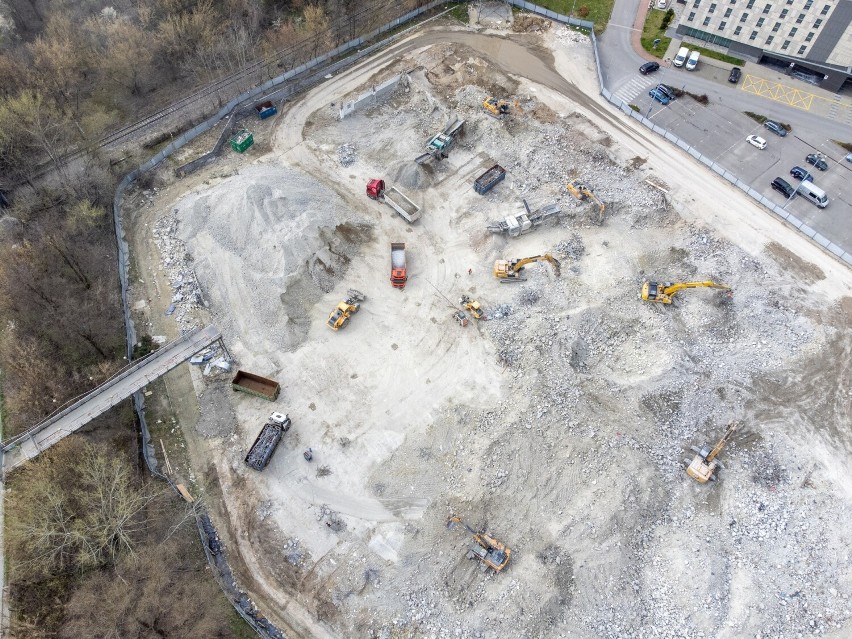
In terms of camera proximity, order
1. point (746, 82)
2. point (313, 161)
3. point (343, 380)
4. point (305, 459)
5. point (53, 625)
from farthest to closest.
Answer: point (746, 82)
point (313, 161)
point (343, 380)
point (305, 459)
point (53, 625)

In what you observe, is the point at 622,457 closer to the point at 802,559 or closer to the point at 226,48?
the point at 802,559

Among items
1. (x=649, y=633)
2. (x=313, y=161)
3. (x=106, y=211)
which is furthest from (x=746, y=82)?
(x=106, y=211)

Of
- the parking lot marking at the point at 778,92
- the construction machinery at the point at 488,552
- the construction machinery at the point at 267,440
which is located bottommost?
the construction machinery at the point at 267,440

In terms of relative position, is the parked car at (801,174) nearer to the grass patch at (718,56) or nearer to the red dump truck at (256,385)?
the grass patch at (718,56)

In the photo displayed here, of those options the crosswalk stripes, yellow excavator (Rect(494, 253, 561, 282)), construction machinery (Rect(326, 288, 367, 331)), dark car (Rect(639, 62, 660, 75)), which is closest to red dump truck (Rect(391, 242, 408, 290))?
construction machinery (Rect(326, 288, 367, 331))

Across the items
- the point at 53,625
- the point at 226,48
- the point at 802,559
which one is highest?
the point at 226,48

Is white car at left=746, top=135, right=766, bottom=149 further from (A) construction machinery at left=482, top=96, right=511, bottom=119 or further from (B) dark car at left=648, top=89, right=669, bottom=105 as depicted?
(A) construction machinery at left=482, top=96, right=511, bottom=119

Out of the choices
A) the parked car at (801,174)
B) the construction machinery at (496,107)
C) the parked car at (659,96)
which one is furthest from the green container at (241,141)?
the parked car at (801,174)

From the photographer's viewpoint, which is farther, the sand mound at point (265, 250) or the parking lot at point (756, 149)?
the parking lot at point (756, 149)
